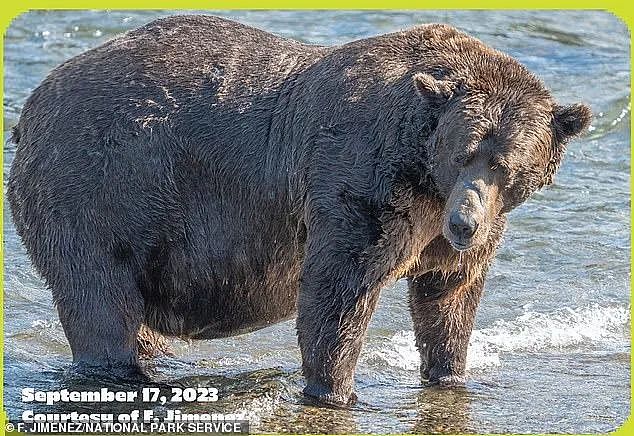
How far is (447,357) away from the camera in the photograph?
952 centimetres

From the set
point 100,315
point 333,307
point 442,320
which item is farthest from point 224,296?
point 442,320

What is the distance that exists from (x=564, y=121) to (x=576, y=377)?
2.50m

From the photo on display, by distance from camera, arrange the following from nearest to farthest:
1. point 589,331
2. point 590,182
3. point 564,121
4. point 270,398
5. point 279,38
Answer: point 564,121
point 270,398
point 279,38
point 589,331
point 590,182

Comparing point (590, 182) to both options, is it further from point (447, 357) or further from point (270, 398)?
point (270, 398)

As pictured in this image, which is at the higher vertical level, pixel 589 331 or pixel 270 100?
pixel 270 100

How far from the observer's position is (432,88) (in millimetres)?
8031

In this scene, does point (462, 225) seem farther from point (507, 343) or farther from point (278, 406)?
point (507, 343)

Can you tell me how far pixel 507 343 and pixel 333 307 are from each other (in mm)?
2843

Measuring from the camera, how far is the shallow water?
8.82m

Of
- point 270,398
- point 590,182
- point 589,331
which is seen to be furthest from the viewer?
point 590,182

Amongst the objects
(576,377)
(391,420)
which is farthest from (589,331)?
(391,420)

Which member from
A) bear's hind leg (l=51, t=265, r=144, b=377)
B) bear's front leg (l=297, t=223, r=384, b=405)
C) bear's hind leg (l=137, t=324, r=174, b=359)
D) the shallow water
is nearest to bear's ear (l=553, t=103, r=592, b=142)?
bear's front leg (l=297, t=223, r=384, b=405)

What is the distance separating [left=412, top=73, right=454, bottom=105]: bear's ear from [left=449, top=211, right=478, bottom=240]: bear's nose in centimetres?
83

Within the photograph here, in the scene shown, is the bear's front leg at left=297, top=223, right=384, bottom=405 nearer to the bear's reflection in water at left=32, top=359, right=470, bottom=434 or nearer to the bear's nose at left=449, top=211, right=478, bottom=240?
the bear's reflection in water at left=32, top=359, right=470, bottom=434
